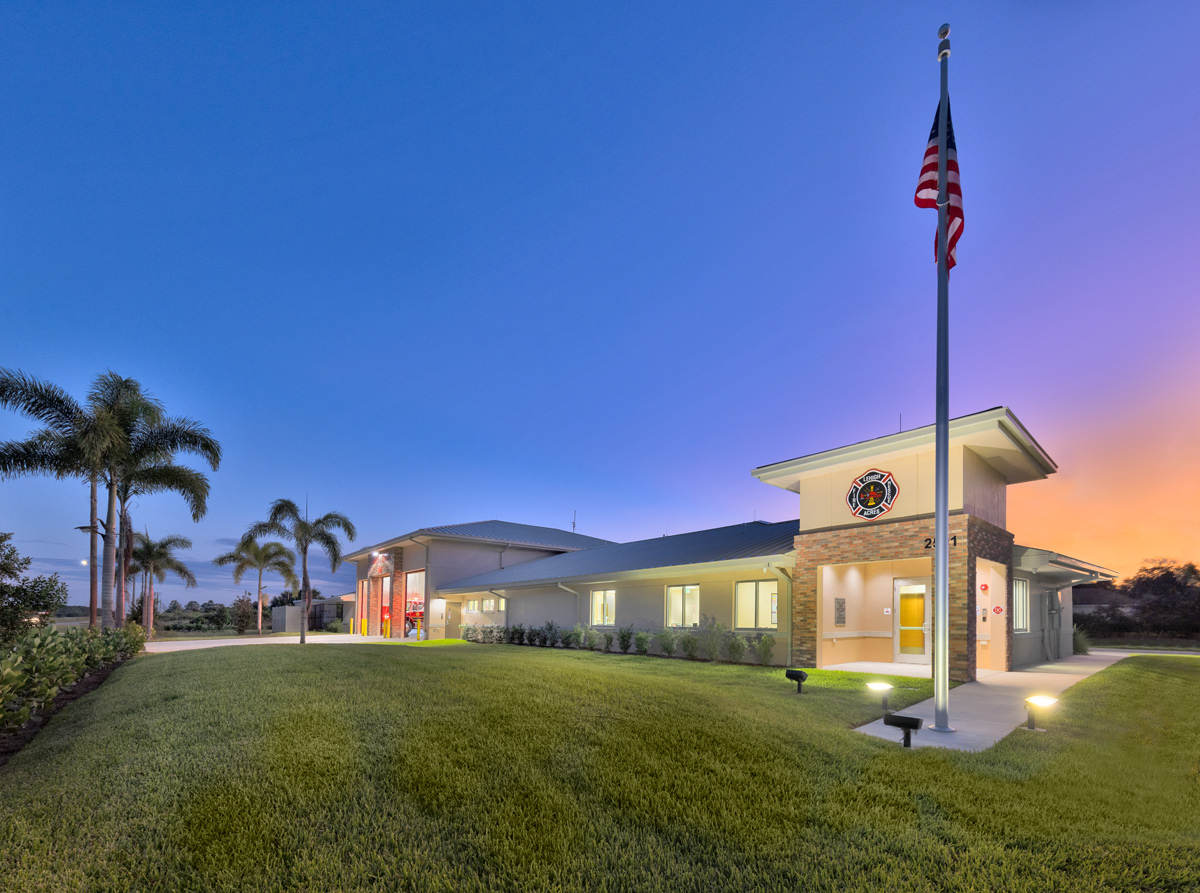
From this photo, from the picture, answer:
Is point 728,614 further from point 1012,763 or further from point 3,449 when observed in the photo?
point 3,449

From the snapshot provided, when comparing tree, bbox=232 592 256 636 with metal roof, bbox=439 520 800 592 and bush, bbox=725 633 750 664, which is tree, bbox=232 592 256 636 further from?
bush, bbox=725 633 750 664

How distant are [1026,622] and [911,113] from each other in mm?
14311

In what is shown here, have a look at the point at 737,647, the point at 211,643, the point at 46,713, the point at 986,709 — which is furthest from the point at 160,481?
the point at 986,709

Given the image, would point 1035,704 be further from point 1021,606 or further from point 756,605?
point 1021,606

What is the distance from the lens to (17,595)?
39.1ft

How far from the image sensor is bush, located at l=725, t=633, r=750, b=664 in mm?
16609

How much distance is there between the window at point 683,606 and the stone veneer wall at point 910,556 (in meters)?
3.85

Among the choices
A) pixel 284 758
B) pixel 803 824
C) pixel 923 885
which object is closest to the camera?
pixel 923 885

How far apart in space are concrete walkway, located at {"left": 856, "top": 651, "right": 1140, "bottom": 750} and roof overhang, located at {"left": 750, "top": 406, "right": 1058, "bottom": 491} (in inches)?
190

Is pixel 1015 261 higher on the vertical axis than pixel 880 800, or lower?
higher

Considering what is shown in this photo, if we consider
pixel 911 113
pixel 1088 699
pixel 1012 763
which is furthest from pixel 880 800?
pixel 911 113

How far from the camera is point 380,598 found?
115ft

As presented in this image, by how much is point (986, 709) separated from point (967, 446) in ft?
19.6

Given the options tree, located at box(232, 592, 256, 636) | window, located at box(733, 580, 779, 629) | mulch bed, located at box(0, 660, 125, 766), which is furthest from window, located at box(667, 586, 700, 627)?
tree, located at box(232, 592, 256, 636)
